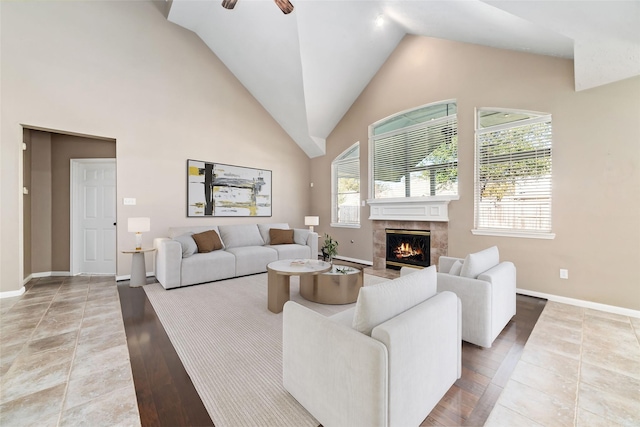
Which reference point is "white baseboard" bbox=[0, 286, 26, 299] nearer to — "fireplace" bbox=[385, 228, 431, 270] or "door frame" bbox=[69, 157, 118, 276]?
"door frame" bbox=[69, 157, 118, 276]

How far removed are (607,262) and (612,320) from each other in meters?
0.65

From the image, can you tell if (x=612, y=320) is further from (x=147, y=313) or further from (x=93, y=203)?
(x=93, y=203)

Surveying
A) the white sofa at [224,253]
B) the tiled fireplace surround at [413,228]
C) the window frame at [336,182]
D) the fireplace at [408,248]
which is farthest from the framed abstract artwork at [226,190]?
the fireplace at [408,248]

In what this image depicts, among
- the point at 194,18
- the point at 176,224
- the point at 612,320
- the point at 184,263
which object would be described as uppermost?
the point at 194,18

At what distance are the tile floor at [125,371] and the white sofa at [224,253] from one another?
93 centimetres

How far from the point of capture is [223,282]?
13.5ft

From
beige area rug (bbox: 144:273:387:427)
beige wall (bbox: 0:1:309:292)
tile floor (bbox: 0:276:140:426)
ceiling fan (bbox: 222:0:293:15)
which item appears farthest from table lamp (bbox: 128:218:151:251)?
ceiling fan (bbox: 222:0:293:15)

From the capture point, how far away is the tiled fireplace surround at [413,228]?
4395 mm

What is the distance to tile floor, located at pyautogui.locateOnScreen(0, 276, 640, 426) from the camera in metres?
1.49

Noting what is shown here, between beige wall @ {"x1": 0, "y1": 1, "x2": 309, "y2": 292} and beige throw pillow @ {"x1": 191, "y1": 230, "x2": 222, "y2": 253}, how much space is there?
31.4 inches

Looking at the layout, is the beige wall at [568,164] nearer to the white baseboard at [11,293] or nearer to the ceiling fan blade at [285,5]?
the ceiling fan blade at [285,5]

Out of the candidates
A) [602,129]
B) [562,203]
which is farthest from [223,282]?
[602,129]

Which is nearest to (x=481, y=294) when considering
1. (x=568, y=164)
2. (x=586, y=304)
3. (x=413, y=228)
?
(x=586, y=304)

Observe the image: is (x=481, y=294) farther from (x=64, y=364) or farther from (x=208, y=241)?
(x=208, y=241)
